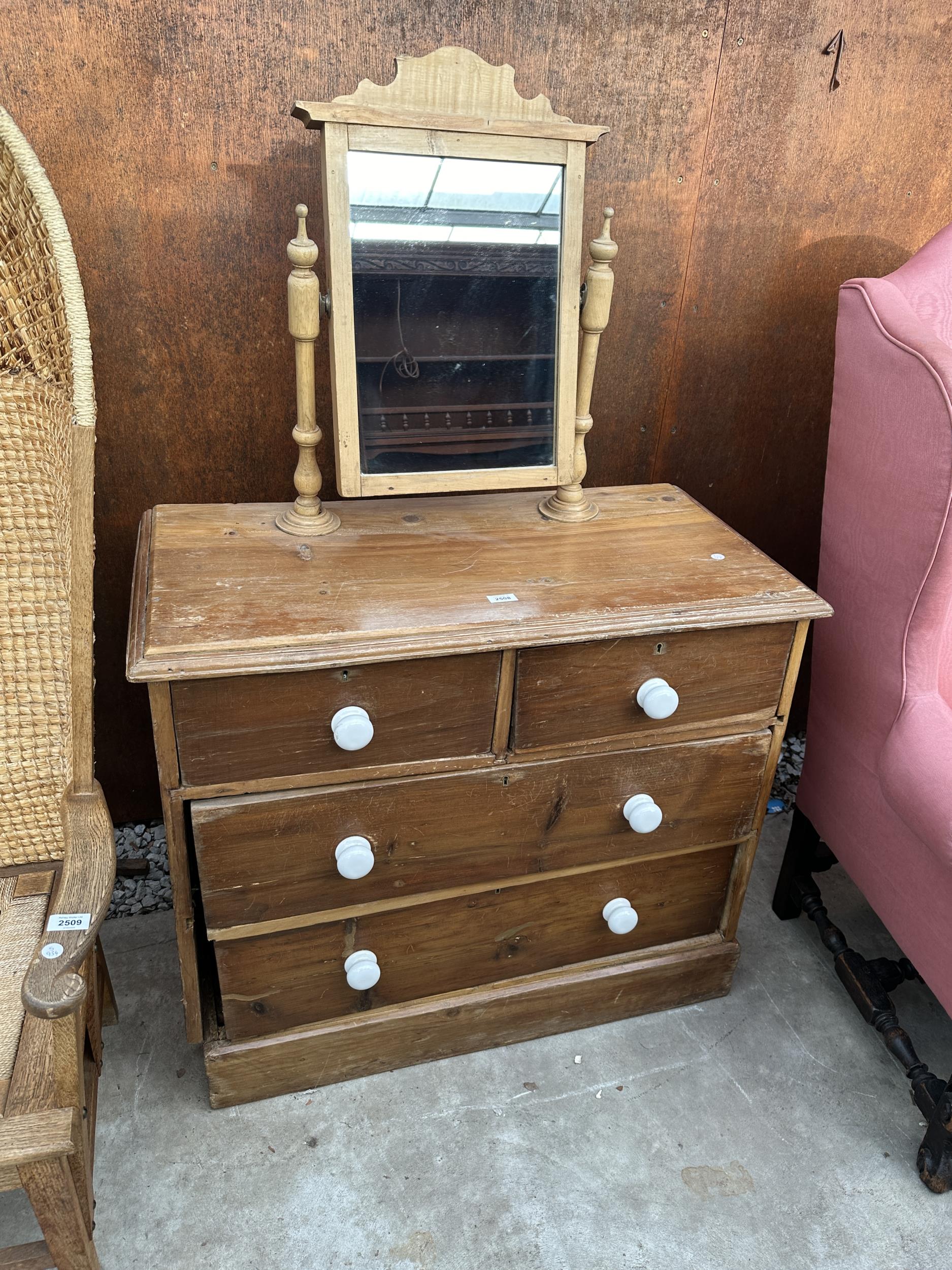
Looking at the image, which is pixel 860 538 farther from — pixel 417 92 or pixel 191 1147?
pixel 191 1147

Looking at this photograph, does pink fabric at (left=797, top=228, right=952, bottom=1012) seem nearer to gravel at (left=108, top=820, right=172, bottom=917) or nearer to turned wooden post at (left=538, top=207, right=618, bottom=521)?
turned wooden post at (left=538, top=207, right=618, bottom=521)

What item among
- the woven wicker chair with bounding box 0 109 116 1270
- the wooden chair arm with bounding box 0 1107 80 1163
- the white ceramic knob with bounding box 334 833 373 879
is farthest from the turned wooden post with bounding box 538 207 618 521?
the wooden chair arm with bounding box 0 1107 80 1163

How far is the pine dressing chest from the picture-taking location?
1.27m

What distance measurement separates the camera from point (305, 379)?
1431mm

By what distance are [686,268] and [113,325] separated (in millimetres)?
1135

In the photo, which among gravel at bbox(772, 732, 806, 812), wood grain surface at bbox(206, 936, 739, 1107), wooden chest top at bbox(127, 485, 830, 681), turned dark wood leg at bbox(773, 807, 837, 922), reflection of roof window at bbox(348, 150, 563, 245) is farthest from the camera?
gravel at bbox(772, 732, 806, 812)

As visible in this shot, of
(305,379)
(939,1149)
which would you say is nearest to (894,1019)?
(939,1149)

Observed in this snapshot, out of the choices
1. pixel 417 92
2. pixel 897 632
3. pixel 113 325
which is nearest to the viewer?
Result: pixel 417 92

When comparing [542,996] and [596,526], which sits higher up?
[596,526]

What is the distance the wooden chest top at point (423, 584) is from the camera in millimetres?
1214

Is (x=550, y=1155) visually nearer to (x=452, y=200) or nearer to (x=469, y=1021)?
(x=469, y=1021)

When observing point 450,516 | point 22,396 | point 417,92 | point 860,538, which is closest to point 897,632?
point 860,538

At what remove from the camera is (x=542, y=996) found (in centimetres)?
168

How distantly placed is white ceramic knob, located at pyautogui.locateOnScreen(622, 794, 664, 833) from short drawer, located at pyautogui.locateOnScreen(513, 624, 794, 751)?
13 cm
